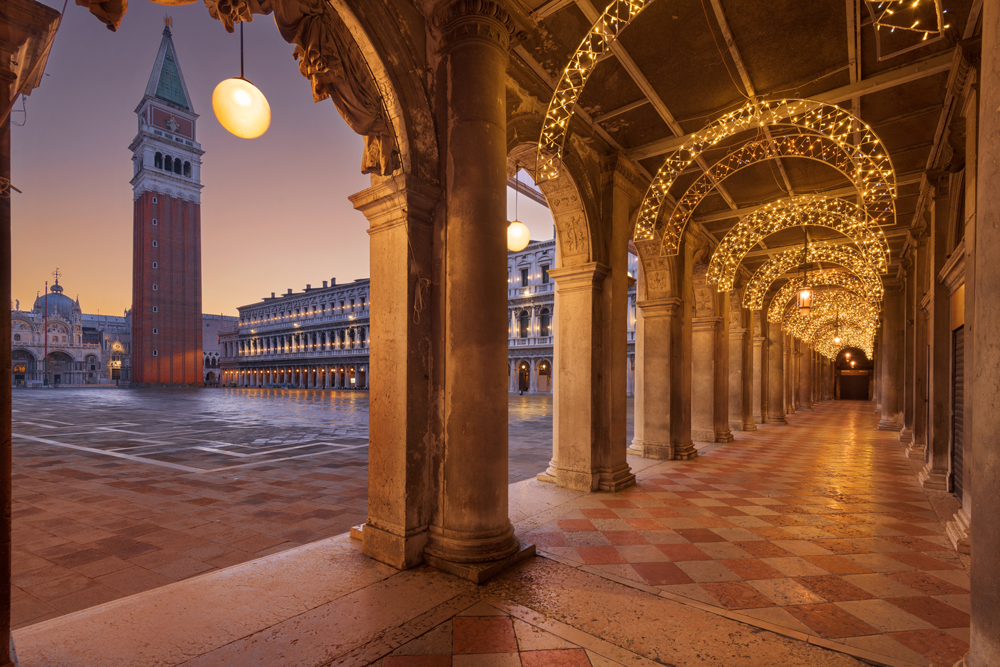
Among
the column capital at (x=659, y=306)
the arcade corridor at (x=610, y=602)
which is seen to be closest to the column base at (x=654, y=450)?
the column capital at (x=659, y=306)

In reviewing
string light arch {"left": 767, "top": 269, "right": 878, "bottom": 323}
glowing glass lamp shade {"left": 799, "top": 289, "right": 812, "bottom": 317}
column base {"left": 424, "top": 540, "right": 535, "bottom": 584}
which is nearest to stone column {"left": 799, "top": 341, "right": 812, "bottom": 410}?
string light arch {"left": 767, "top": 269, "right": 878, "bottom": 323}

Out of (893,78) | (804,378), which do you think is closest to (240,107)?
(893,78)

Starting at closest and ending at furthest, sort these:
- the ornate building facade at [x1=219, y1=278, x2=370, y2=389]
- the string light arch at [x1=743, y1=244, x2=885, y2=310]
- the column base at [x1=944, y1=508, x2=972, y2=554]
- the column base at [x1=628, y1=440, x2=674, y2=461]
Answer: the column base at [x1=944, y1=508, x2=972, y2=554], the column base at [x1=628, y1=440, x2=674, y2=461], the string light arch at [x1=743, y1=244, x2=885, y2=310], the ornate building facade at [x1=219, y1=278, x2=370, y2=389]

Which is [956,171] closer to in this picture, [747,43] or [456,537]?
[747,43]

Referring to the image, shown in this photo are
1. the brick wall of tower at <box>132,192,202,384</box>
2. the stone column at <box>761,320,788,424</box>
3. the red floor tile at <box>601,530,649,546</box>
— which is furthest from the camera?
the brick wall of tower at <box>132,192,202,384</box>

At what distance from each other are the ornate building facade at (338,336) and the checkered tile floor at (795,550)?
22.3m

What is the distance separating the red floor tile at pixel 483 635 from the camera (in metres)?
2.44

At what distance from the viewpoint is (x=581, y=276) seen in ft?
19.2

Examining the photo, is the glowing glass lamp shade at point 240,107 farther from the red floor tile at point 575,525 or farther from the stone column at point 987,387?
the red floor tile at point 575,525

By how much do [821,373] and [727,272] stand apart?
96.0ft

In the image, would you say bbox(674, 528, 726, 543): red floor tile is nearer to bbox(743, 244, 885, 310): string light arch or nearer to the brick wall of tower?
bbox(743, 244, 885, 310): string light arch

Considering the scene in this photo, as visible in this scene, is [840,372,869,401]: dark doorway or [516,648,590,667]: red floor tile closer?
[516,648,590,667]: red floor tile

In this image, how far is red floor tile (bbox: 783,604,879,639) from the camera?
8.70 ft

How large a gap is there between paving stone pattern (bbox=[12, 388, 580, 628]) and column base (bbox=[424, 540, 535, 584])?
1515 mm
